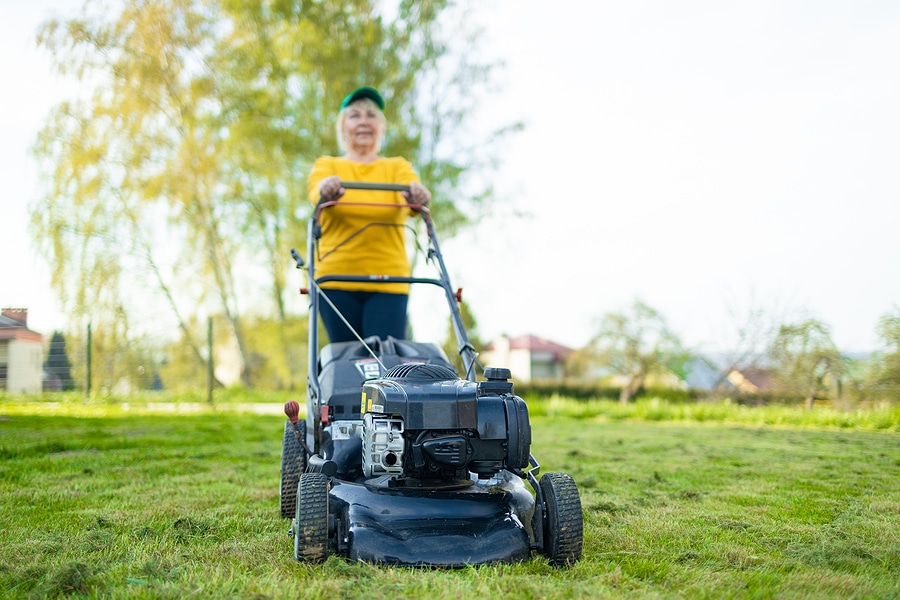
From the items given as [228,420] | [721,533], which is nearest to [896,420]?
[721,533]

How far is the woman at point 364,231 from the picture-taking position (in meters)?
4.02

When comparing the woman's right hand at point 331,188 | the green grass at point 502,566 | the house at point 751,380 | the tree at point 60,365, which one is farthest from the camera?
the house at point 751,380

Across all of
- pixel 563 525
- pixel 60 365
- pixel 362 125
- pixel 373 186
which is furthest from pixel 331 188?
pixel 60 365

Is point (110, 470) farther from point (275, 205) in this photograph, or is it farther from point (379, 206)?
point (275, 205)

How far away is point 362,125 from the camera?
4.28 metres

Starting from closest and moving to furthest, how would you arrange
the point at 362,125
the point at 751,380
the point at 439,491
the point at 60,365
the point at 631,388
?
the point at 439,491 < the point at 362,125 < the point at 60,365 < the point at 751,380 < the point at 631,388

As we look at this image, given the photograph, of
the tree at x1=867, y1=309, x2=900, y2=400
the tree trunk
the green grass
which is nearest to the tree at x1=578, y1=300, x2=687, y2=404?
the tree trunk

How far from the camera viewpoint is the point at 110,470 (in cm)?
465

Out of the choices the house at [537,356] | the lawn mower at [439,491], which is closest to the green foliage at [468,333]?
the lawn mower at [439,491]

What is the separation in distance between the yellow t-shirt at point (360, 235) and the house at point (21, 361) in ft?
17.7

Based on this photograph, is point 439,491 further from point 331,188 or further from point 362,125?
point 362,125

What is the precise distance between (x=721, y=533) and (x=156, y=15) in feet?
48.0

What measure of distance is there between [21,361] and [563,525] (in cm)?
1032

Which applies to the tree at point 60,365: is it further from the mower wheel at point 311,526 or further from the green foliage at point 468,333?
the mower wheel at point 311,526
